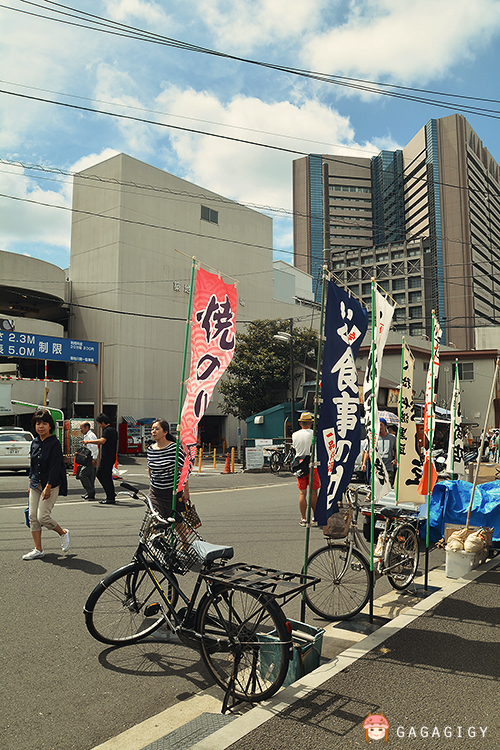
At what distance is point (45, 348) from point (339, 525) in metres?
22.7

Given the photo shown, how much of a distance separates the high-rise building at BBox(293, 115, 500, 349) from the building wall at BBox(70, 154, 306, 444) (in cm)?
3775

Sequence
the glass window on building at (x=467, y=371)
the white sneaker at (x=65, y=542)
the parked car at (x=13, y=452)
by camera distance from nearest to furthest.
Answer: the white sneaker at (x=65, y=542) → the parked car at (x=13, y=452) → the glass window on building at (x=467, y=371)

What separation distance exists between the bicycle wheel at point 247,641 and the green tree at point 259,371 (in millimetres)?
30670

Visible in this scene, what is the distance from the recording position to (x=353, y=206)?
117125 millimetres

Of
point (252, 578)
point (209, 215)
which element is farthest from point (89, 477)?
point (209, 215)

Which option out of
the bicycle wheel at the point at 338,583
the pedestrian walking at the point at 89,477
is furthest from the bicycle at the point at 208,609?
the pedestrian walking at the point at 89,477

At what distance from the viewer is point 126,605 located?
4.36 meters

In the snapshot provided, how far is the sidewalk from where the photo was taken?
2.99m

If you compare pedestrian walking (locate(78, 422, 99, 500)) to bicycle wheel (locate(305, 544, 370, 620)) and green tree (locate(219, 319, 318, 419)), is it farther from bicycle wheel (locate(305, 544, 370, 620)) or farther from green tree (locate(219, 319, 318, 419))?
green tree (locate(219, 319, 318, 419))

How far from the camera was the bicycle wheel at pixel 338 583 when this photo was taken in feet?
16.5

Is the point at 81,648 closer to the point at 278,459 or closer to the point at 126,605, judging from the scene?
the point at 126,605

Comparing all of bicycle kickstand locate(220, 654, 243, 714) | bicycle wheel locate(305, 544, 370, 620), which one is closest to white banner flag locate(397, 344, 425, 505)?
bicycle wheel locate(305, 544, 370, 620)

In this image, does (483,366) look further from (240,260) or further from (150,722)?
(150,722)

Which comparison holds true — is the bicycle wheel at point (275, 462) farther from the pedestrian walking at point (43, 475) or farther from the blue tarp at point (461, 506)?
the pedestrian walking at point (43, 475)
